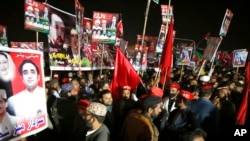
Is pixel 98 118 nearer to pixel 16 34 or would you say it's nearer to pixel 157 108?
pixel 157 108

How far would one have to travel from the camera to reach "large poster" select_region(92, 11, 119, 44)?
7.93 metres

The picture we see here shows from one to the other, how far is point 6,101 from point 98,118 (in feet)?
4.07

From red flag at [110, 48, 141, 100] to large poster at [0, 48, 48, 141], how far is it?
3.34 meters

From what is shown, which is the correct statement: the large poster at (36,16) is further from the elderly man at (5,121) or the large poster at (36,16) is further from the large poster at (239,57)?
the large poster at (239,57)

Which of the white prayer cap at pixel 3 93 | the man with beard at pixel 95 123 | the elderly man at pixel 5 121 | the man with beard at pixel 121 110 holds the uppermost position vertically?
the white prayer cap at pixel 3 93

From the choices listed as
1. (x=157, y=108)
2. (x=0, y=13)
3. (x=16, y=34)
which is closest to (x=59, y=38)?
(x=157, y=108)

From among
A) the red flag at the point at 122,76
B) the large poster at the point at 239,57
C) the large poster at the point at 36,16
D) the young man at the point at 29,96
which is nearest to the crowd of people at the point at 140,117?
the red flag at the point at 122,76

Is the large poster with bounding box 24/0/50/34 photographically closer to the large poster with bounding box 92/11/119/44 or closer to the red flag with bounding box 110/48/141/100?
the large poster with bounding box 92/11/119/44

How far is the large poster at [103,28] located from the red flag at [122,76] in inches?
90.4

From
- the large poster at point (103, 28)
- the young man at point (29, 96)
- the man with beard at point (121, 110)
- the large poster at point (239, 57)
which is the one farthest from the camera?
the large poster at point (239, 57)

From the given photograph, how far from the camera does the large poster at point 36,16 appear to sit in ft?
21.1

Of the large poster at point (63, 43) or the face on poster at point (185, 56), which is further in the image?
the face on poster at point (185, 56)

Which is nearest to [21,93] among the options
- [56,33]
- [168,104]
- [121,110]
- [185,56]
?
[121,110]

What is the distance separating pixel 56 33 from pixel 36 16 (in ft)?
2.81
